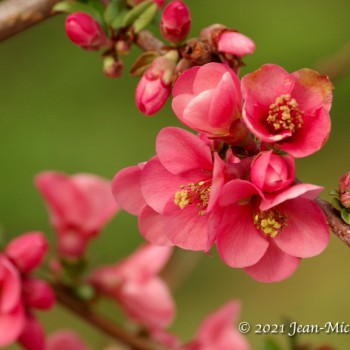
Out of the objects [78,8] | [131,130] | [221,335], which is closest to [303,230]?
[78,8]

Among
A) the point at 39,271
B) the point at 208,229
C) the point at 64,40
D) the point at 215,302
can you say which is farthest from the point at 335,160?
the point at 208,229

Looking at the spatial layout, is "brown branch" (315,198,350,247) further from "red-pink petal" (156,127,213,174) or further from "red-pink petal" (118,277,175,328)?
"red-pink petal" (118,277,175,328)

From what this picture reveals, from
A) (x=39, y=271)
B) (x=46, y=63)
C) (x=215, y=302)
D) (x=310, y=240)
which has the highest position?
(x=310, y=240)

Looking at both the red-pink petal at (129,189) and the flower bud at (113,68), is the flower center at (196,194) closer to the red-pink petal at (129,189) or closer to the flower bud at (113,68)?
the red-pink petal at (129,189)

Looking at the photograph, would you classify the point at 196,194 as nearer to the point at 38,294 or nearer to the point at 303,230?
the point at 303,230

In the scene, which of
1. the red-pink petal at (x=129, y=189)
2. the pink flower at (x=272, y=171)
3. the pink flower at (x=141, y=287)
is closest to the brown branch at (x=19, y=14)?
the red-pink petal at (x=129, y=189)

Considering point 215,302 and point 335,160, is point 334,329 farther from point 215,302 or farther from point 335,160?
point 335,160
